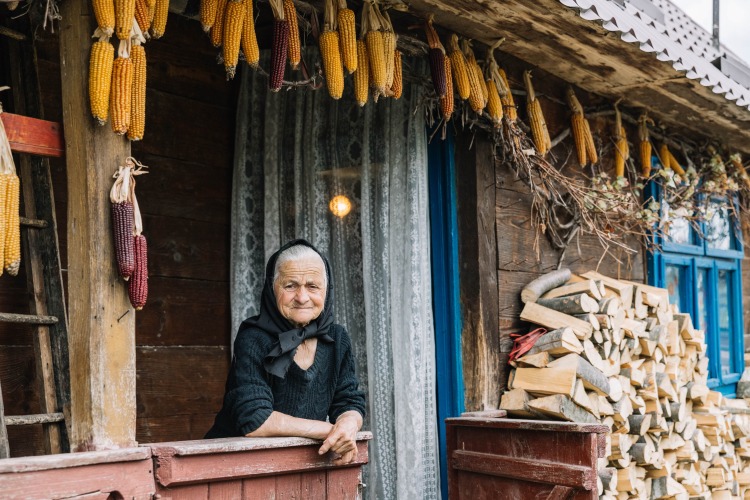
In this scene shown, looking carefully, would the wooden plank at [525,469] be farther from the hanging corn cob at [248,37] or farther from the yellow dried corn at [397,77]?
the hanging corn cob at [248,37]

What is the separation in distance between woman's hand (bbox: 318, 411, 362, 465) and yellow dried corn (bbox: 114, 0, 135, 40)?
1.61 metres

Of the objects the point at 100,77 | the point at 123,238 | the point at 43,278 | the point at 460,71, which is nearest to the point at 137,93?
the point at 100,77

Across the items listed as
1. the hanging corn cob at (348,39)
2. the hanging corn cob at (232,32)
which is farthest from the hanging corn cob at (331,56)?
the hanging corn cob at (232,32)

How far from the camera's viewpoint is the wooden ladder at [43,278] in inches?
137

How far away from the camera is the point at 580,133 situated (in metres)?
5.53

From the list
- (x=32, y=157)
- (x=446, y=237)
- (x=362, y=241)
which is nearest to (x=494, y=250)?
(x=446, y=237)

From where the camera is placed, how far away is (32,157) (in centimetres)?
382

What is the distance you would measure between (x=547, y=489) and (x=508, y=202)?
5.67 feet

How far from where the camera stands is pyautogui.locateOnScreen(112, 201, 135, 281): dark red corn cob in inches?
112

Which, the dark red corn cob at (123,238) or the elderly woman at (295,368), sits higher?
the dark red corn cob at (123,238)

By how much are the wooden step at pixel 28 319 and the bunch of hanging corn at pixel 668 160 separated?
15.3 ft

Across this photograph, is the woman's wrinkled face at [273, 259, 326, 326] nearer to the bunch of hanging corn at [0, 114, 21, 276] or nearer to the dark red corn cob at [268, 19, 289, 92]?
the dark red corn cob at [268, 19, 289, 92]

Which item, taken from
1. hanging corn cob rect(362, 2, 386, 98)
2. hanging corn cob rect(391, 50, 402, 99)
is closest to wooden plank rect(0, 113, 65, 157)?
hanging corn cob rect(362, 2, 386, 98)

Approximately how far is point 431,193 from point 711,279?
3.48 m
